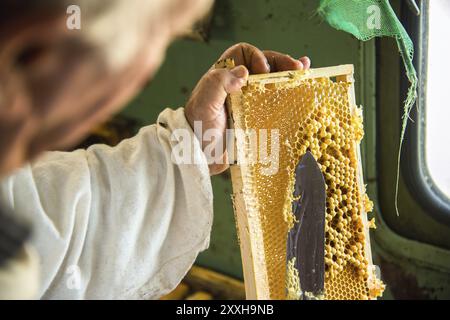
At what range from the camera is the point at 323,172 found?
2.72 ft

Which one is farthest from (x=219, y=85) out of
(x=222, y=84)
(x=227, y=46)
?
(x=227, y=46)

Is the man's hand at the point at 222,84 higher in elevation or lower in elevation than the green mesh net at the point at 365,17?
lower

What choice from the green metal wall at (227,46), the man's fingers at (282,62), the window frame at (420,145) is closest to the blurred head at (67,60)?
the man's fingers at (282,62)

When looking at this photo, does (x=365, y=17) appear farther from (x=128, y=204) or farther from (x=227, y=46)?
(x=227, y=46)

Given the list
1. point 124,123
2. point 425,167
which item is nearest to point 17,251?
point 425,167

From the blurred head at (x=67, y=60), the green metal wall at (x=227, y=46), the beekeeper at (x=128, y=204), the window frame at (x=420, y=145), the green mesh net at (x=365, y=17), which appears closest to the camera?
the blurred head at (x=67, y=60)

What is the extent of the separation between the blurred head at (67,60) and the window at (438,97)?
110 centimetres

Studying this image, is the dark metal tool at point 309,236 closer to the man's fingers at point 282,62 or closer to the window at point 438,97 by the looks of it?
the man's fingers at point 282,62

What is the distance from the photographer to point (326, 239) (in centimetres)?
82

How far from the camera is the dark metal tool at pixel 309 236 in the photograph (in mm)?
750

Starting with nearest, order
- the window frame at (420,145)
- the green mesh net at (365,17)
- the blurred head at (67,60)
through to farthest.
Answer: the blurred head at (67,60), the green mesh net at (365,17), the window frame at (420,145)

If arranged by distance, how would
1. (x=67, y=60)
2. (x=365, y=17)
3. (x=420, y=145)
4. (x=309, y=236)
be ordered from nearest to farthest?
(x=67, y=60) → (x=309, y=236) → (x=365, y=17) → (x=420, y=145)

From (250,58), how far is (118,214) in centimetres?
38

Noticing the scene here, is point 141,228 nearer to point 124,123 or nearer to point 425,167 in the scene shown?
point 425,167
